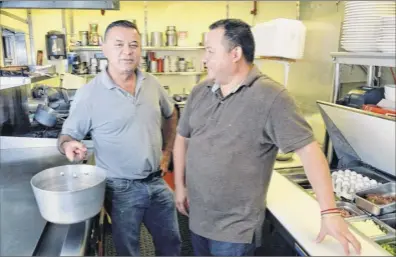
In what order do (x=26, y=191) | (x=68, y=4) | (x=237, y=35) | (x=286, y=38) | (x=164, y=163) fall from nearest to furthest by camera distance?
(x=237, y=35), (x=26, y=191), (x=164, y=163), (x=68, y=4), (x=286, y=38)

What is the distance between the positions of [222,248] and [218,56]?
28.3 inches

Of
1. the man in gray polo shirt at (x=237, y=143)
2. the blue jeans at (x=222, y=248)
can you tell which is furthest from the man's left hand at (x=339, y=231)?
the blue jeans at (x=222, y=248)

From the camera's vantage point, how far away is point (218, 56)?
1250mm

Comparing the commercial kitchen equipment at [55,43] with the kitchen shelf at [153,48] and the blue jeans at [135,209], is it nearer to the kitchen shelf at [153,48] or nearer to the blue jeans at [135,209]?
the kitchen shelf at [153,48]

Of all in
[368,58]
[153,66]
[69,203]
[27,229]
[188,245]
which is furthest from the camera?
[153,66]

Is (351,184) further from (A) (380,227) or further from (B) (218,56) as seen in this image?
(B) (218,56)

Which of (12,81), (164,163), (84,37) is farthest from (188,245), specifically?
(84,37)

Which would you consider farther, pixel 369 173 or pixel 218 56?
pixel 369 173

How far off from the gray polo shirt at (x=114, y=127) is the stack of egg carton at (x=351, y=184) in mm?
992

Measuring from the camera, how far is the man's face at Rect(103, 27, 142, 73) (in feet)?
5.08

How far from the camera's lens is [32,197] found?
1346 mm

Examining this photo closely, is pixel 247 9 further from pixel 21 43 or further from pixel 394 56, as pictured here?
pixel 394 56

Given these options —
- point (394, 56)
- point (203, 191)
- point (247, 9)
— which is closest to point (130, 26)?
point (203, 191)

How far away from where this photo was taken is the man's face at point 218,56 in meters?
1.24
